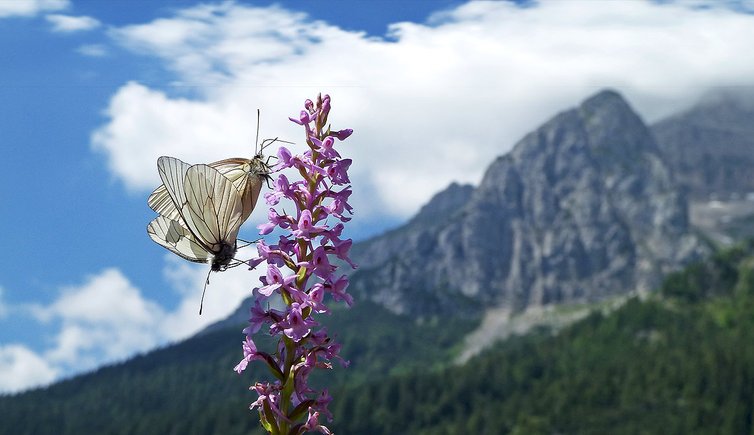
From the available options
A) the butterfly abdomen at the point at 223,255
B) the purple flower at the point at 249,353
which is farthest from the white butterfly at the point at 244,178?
the purple flower at the point at 249,353

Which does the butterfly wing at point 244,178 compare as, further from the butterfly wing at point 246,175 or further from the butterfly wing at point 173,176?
the butterfly wing at point 173,176

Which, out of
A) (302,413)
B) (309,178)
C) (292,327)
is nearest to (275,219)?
(309,178)

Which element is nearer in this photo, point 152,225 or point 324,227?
point 324,227

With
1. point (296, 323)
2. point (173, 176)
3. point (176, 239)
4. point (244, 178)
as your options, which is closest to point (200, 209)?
point (173, 176)

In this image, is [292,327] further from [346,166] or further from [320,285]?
[346,166]

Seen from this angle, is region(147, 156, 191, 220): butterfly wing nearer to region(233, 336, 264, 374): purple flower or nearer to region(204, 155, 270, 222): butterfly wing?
region(204, 155, 270, 222): butterfly wing
